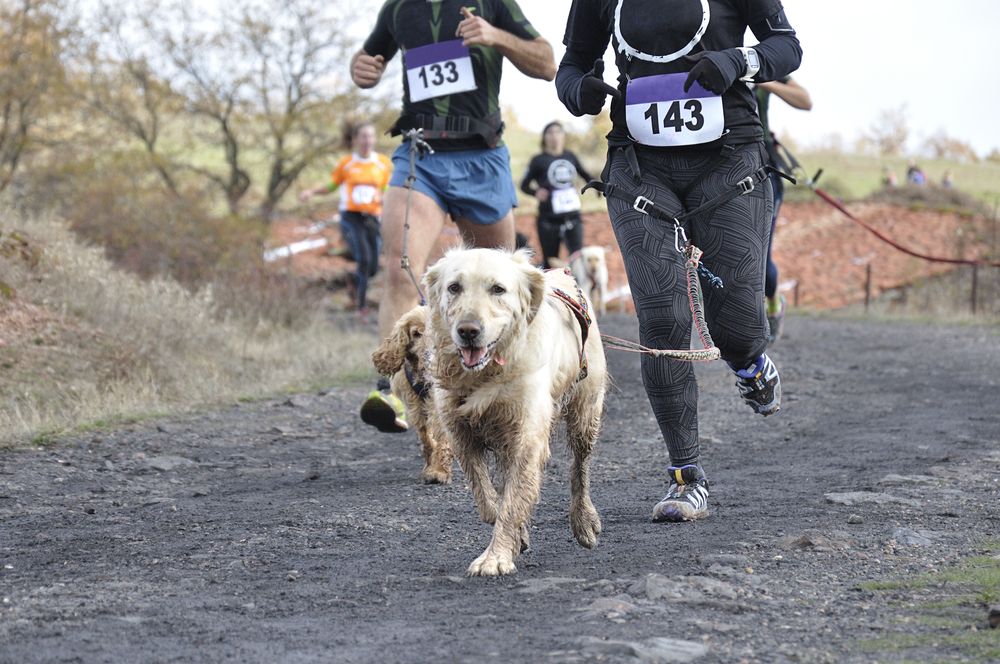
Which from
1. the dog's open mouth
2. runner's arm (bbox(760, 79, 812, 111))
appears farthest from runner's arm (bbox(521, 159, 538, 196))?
the dog's open mouth

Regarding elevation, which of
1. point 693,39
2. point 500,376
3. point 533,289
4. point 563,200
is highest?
point 563,200

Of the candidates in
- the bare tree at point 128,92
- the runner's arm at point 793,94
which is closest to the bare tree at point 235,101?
the bare tree at point 128,92

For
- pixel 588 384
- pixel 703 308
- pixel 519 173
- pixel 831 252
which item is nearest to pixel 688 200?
pixel 703 308

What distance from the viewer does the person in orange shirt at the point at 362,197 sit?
1561cm

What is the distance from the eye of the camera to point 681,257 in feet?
17.4

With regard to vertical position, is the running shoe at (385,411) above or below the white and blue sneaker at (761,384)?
below

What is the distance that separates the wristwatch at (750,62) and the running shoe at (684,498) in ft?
5.13

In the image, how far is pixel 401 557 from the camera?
4758 mm

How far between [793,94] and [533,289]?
512cm

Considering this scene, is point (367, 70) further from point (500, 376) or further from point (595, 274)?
point (595, 274)

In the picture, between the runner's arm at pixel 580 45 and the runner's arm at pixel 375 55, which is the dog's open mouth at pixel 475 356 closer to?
the runner's arm at pixel 580 45

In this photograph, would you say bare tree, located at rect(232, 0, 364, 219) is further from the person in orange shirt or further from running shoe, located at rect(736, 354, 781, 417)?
running shoe, located at rect(736, 354, 781, 417)

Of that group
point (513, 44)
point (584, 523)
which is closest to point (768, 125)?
point (513, 44)

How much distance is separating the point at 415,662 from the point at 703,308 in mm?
2606
